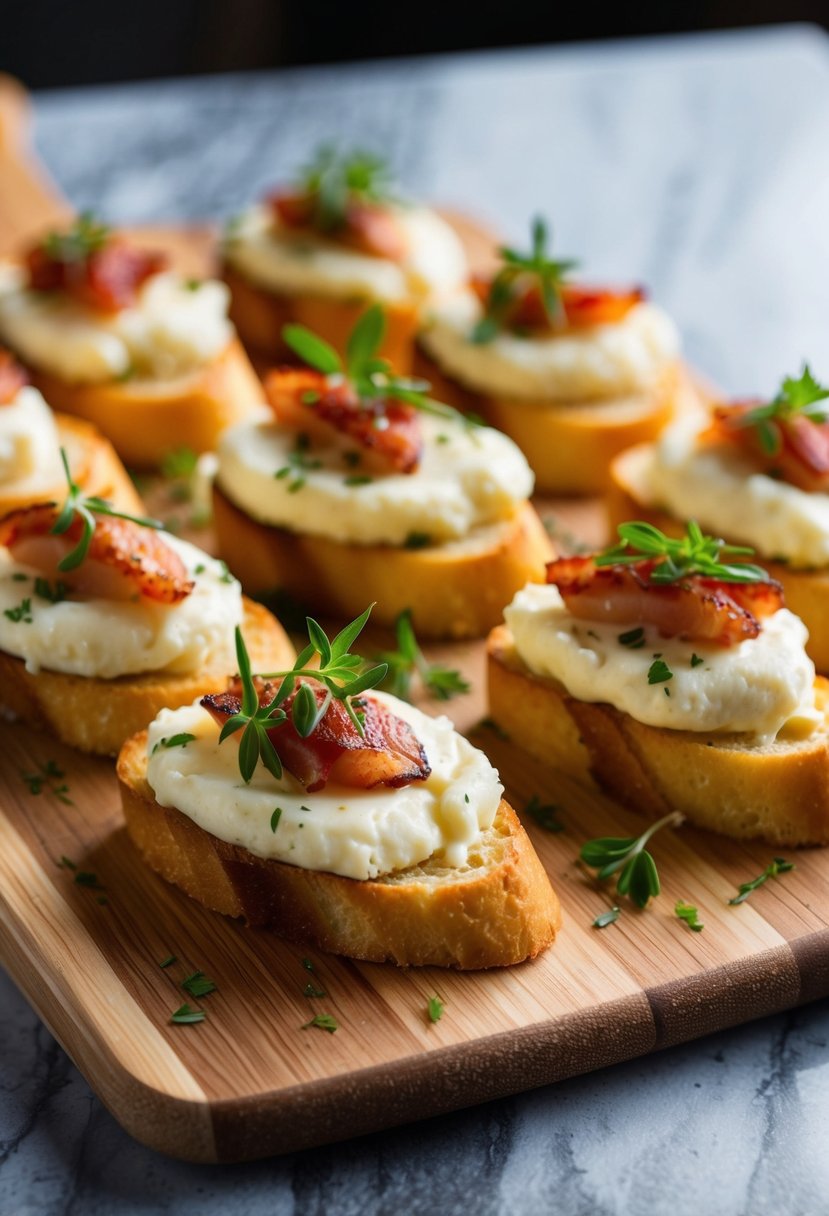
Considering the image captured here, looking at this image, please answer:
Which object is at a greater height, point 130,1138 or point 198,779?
point 198,779

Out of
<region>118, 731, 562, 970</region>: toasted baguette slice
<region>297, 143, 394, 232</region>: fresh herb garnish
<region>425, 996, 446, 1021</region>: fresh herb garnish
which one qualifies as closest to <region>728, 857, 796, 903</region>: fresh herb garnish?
<region>118, 731, 562, 970</region>: toasted baguette slice

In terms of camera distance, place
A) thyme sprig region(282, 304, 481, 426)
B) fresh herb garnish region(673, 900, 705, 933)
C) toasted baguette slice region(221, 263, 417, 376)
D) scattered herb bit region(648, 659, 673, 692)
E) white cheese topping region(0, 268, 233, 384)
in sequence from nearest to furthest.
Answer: fresh herb garnish region(673, 900, 705, 933)
scattered herb bit region(648, 659, 673, 692)
thyme sprig region(282, 304, 481, 426)
white cheese topping region(0, 268, 233, 384)
toasted baguette slice region(221, 263, 417, 376)

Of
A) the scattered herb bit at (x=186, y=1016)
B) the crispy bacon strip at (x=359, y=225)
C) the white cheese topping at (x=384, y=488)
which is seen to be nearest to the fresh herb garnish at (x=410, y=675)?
the white cheese topping at (x=384, y=488)

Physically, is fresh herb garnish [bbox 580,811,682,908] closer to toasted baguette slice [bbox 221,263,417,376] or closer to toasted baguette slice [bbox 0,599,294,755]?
toasted baguette slice [bbox 0,599,294,755]

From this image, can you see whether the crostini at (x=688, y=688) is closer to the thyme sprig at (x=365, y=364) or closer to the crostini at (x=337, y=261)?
the thyme sprig at (x=365, y=364)

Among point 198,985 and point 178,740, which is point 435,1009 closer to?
point 198,985

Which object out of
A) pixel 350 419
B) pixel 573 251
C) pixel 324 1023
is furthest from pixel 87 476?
pixel 573 251

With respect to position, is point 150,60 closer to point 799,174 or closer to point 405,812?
point 799,174

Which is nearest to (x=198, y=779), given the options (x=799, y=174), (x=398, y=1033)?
→ (x=398, y=1033)
